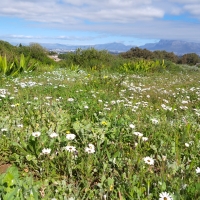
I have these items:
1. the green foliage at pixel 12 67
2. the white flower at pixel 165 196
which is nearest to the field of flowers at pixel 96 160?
the white flower at pixel 165 196

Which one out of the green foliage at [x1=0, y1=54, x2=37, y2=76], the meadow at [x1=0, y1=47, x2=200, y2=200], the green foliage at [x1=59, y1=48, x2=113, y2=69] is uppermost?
the green foliage at [x1=59, y1=48, x2=113, y2=69]

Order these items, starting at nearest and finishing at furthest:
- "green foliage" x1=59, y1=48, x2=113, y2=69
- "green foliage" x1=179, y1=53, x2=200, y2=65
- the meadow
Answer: the meadow → "green foliage" x1=59, y1=48, x2=113, y2=69 → "green foliage" x1=179, y1=53, x2=200, y2=65

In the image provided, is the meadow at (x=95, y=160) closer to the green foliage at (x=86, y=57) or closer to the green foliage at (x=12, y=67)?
the green foliage at (x=12, y=67)

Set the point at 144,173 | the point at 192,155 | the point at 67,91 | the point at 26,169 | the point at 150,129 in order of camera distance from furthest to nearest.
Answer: the point at 67,91
the point at 150,129
the point at 192,155
the point at 26,169
the point at 144,173

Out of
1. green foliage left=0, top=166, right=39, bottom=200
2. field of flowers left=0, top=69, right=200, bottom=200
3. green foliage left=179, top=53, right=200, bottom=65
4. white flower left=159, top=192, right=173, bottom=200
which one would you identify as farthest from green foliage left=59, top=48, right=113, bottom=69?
green foliage left=179, top=53, right=200, bottom=65

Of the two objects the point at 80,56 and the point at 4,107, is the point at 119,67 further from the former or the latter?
the point at 4,107

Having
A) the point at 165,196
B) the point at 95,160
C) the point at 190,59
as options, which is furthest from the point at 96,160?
the point at 190,59

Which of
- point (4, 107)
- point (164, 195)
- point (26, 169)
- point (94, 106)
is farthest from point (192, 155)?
point (4, 107)

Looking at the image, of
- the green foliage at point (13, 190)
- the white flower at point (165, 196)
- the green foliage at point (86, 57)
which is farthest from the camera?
the green foliage at point (86, 57)

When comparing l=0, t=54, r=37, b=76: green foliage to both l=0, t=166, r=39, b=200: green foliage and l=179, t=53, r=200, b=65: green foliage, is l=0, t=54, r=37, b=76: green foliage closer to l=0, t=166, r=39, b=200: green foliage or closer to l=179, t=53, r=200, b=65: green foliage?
l=0, t=166, r=39, b=200: green foliage

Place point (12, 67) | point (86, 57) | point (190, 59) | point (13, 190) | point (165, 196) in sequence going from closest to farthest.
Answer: point (13, 190) → point (165, 196) → point (12, 67) → point (86, 57) → point (190, 59)

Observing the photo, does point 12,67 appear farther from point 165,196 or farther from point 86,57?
point 165,196

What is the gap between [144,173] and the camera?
2486 mm

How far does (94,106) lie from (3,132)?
1811 millimetres
